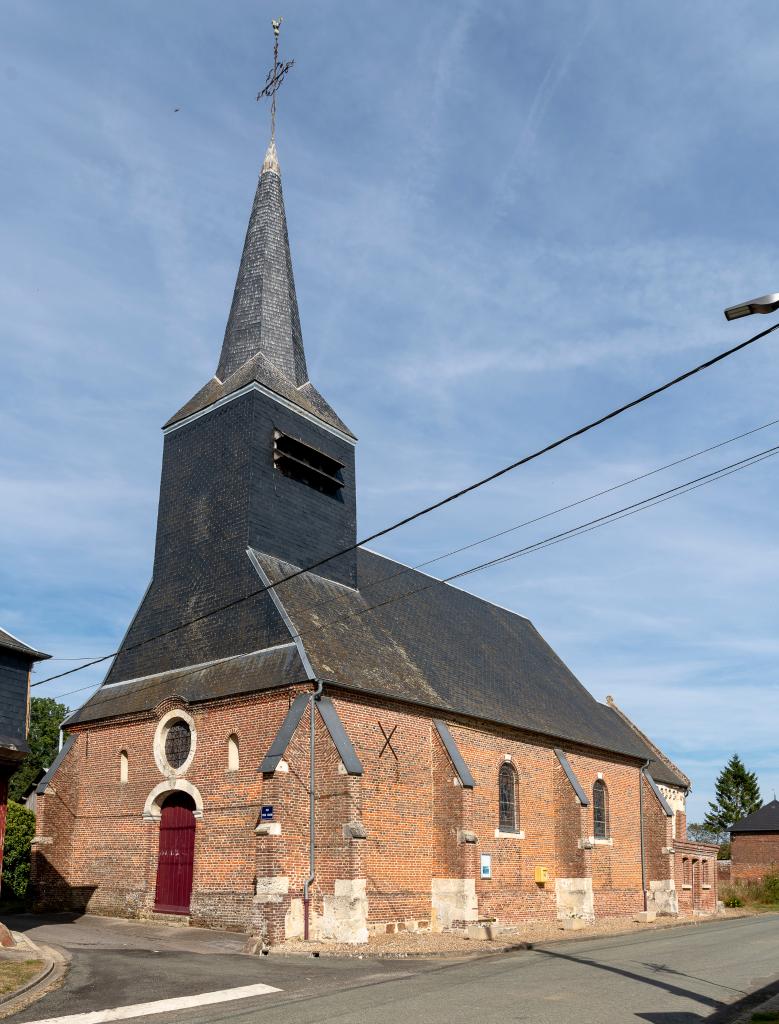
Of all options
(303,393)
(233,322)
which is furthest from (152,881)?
(233,322)

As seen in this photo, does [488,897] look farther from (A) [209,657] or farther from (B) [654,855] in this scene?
(B) [654,855]

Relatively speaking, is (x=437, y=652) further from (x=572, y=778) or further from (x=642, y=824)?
(x=642, y=824)

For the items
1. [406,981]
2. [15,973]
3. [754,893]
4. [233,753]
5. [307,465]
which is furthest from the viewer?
[754,893]

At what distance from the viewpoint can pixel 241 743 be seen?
802 inches

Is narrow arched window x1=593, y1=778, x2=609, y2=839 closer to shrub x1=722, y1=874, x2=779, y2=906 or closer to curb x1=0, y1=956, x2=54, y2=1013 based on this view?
shrub x1=722, y1=874, x2=779, y2=906

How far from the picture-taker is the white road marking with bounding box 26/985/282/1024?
33.6ft

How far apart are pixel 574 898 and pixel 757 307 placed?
2215 cm

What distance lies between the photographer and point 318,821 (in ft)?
62.7

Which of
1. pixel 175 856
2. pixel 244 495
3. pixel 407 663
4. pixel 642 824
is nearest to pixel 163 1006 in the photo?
pixel 175 856

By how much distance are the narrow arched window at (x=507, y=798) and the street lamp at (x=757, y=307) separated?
18705 millimetres

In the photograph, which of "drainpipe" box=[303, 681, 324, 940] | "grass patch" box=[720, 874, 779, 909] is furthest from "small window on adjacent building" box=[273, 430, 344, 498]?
"grass patch" box=[720, 874, 779, 909]

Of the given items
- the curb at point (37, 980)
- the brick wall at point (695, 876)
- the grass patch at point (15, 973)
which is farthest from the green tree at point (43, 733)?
the grass patch at point (15, 973)

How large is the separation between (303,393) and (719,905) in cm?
2911

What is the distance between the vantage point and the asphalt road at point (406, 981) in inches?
420
